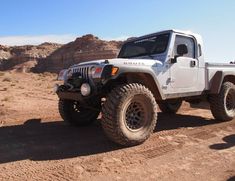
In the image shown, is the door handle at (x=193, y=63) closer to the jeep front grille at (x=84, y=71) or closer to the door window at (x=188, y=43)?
the door window at (x=188, y=43)

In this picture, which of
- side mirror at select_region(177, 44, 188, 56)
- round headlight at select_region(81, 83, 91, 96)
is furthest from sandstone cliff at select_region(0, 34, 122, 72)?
round headlight at select_region(81, 83, 91, 96)

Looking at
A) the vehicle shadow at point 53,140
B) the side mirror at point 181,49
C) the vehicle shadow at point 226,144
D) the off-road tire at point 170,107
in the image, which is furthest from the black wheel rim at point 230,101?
the side mirror at point 181,49

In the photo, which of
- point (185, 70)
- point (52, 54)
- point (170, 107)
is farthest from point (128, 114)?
point (52, 54)

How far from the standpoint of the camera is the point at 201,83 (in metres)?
7.53

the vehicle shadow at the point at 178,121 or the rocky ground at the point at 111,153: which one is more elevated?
the rocky ground at the point at 111,153

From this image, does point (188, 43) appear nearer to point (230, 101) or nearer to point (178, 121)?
point (178, 121)

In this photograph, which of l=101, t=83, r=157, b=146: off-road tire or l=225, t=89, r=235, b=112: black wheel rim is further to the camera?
l=225, t=89, r=235, b=112: black wheel rim

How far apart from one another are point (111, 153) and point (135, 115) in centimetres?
94

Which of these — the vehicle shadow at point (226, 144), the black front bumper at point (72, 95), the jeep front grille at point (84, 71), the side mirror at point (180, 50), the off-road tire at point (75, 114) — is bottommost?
the vehicle shadow at point (226, 144)

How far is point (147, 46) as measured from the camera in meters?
7.14

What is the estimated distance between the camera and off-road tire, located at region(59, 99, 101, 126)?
7.15m

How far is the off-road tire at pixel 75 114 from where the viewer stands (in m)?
7.15

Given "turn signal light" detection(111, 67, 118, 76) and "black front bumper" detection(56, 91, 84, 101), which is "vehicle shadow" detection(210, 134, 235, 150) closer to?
"turn signal light" detection(111, 67, 118, 76)

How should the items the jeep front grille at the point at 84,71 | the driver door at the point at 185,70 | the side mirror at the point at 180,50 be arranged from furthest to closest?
the driver door at the point at 185,70
the side mirror at the point at 180,50
the jeep front grille at the point at 84,71
